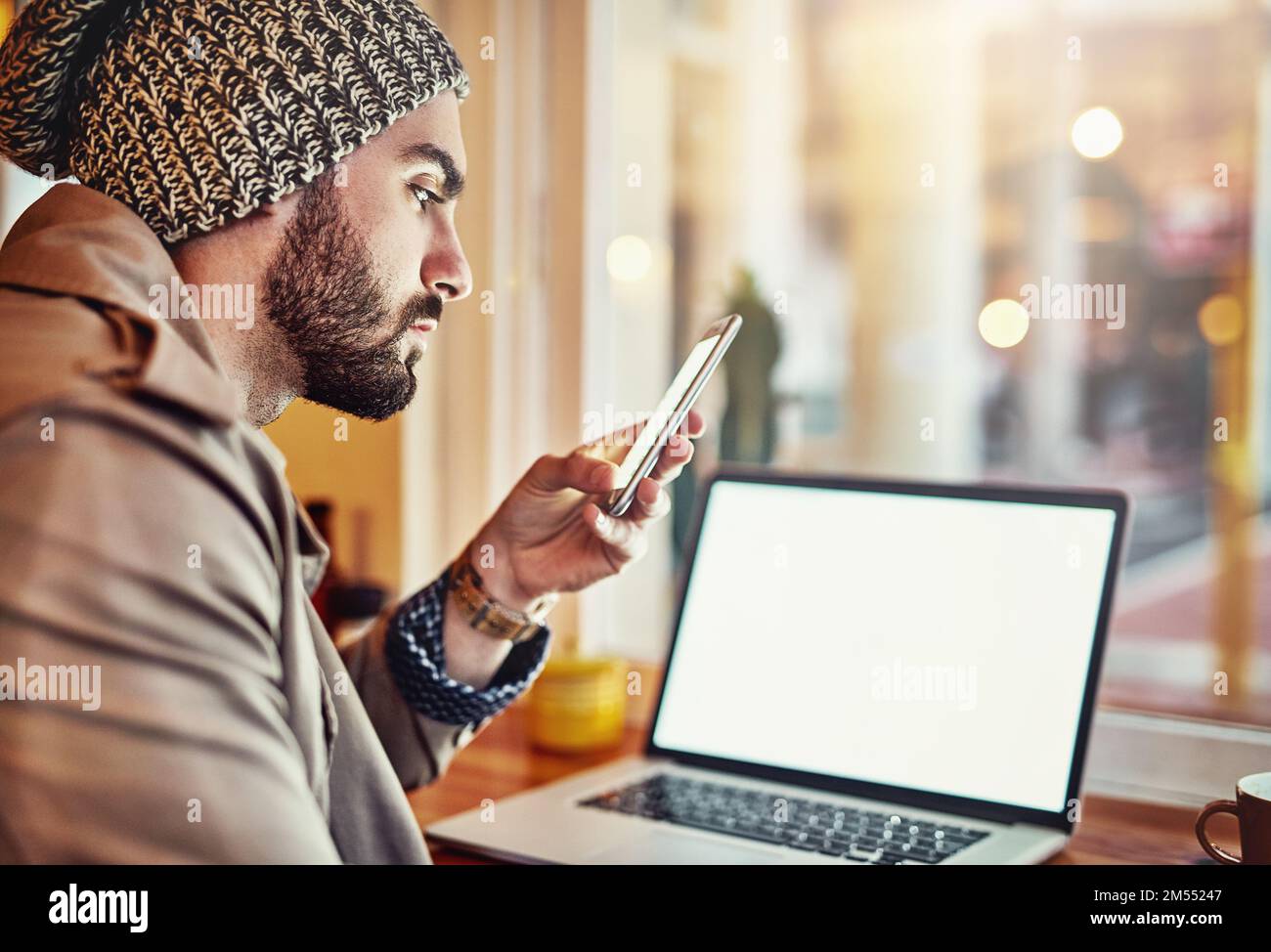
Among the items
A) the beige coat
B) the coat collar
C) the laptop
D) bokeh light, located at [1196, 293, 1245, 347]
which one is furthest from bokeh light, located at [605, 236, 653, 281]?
bokeh light, located at [1196, 293, 1245, 347]

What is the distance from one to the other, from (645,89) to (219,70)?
1035mm

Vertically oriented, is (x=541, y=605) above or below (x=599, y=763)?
above

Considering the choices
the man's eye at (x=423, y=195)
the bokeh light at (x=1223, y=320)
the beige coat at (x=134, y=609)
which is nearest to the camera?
the beige coat at (x=134, y=609)

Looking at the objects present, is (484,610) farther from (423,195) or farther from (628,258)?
(628,258)

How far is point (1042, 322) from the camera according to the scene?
17.0 feet

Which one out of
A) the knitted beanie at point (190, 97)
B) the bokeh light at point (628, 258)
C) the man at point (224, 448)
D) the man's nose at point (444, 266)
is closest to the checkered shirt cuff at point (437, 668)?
the man at point (224, 448)

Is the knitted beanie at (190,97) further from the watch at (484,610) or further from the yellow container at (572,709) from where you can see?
the yellow container at (572,709)

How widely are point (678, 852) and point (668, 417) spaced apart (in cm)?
32

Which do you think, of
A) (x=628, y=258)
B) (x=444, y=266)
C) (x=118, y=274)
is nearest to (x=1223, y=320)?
(x=628, y=258)

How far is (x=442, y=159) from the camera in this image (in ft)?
2.81

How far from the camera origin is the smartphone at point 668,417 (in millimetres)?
877

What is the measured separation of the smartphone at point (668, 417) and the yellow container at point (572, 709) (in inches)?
14.4

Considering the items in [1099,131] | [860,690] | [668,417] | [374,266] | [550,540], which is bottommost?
A: [860,690]
